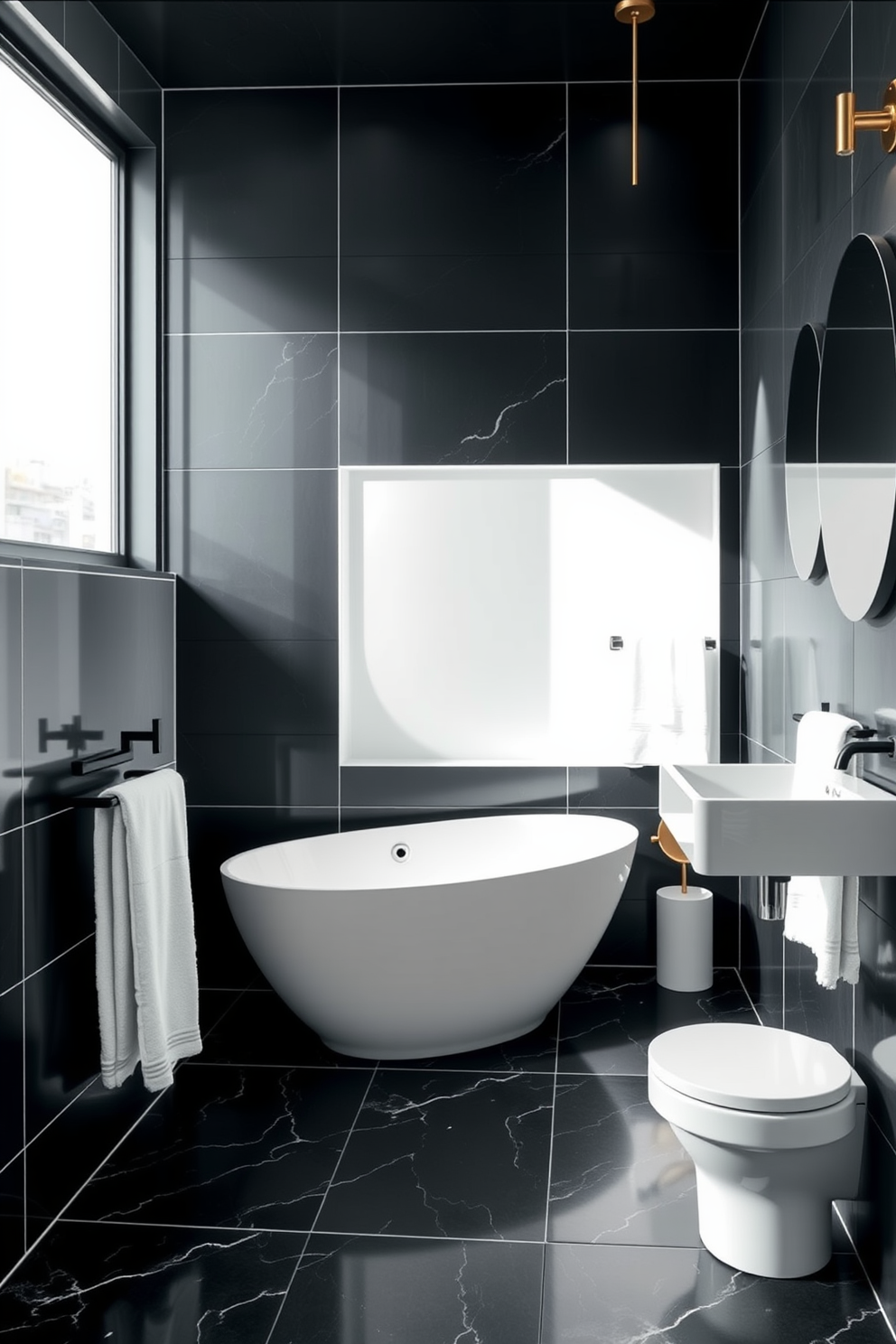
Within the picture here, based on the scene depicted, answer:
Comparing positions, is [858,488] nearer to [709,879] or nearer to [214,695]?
[709,879]

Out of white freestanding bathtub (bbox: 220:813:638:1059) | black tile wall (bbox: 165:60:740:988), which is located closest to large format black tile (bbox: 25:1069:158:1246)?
white freestanding bathtub (bbox: 220:813:638:1059)

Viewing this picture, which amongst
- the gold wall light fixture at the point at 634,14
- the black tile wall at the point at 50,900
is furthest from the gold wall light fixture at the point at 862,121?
the black tile wall at the point at 50,900

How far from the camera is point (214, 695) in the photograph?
4.05 m

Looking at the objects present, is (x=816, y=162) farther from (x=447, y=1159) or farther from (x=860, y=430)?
(x=447, y=1159)

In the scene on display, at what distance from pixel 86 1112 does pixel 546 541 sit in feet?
8.51

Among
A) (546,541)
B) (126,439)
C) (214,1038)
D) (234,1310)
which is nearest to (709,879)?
(546,541)

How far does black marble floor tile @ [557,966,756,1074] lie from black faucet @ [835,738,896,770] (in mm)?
1530

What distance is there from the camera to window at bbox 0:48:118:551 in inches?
118

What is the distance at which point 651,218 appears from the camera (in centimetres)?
397

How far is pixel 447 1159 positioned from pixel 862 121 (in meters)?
2.49

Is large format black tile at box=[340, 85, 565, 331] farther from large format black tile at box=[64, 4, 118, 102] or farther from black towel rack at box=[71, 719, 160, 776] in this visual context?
black towel rack at box=[71, 719, 160, 776]

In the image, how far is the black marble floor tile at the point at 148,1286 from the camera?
2135 mm

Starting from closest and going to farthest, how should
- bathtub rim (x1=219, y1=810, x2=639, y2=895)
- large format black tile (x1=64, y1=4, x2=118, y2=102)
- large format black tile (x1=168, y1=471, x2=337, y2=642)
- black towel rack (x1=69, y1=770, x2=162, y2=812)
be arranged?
black towel rack (x1=69, y1=770, x2=162, y2=812) → large format black tile (x1=64, y1=4, x2=118, y2=102) → bathtub rim (x1=219, y1=810, x2=639, y2=895) → large format black tile (x1=168, y1=471, x2=337, y2=642)

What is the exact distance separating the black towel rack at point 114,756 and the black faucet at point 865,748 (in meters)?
1.79
